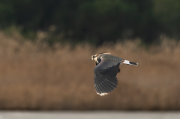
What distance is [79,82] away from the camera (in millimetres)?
5105

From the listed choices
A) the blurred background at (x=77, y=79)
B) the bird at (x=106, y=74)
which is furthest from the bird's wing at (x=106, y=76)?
the blurred background at (x=77, y=79)

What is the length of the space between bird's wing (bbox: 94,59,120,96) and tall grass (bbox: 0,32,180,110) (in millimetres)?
2647

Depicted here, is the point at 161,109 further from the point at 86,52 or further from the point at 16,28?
the point at 16,28

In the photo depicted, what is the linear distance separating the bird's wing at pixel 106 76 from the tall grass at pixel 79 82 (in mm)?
2647

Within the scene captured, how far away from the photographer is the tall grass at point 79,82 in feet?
15.8

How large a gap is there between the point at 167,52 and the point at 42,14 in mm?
5740

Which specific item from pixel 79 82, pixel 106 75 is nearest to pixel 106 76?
pixel 106 75

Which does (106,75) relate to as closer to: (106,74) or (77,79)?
(106,74)

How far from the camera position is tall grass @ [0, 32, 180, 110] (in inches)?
190

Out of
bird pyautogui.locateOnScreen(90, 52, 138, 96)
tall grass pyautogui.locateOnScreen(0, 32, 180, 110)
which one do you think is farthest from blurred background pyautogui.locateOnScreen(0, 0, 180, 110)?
bird pyautogui.locateOnScreen(90, 52, 138, 96)

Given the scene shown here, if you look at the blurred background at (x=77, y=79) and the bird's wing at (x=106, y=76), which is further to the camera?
the blurred background at (x=77, y=79)

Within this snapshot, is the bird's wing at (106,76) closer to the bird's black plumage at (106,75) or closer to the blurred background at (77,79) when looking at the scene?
the bird's black plumage at (106,75)

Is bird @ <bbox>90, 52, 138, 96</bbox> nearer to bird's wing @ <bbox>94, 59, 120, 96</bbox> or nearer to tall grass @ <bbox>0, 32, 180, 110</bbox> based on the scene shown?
bird's wing @ <bbox>94, 59, 120, 96</bbox>

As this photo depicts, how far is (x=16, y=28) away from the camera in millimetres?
9414
